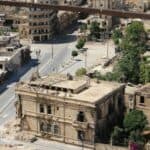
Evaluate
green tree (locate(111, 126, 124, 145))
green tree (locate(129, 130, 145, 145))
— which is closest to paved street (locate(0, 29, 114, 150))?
green tree (locate(111, 126, 124, 145))

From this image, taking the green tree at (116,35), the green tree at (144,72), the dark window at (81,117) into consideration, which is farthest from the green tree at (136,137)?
the green tree at (116,35)

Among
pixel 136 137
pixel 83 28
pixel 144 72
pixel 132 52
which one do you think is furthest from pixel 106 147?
pixel 83 28

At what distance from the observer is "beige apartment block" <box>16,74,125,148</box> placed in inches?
2224

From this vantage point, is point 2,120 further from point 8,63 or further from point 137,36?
point 137,36

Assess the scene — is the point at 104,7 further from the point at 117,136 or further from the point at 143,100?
the point at 117,136

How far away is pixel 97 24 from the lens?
9694 cm

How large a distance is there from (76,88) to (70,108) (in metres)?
2.23

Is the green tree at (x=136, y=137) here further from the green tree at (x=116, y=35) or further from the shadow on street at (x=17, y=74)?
the green tree at (x=116, y=35)

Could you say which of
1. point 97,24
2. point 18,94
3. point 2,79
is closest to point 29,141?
point 18,94

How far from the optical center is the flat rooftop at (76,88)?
57.4m

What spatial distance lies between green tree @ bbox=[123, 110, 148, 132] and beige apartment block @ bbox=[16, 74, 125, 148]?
2.02 meters

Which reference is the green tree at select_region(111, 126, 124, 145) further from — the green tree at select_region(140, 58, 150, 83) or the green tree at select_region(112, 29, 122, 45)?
the green tree at select_region(112, 29, 122, 45)

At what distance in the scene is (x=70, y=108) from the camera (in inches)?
2243

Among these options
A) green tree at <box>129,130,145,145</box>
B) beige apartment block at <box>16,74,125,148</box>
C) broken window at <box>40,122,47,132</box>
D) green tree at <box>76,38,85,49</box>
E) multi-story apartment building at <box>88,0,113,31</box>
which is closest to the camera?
green tree at <box>129,130,145,145</box>
